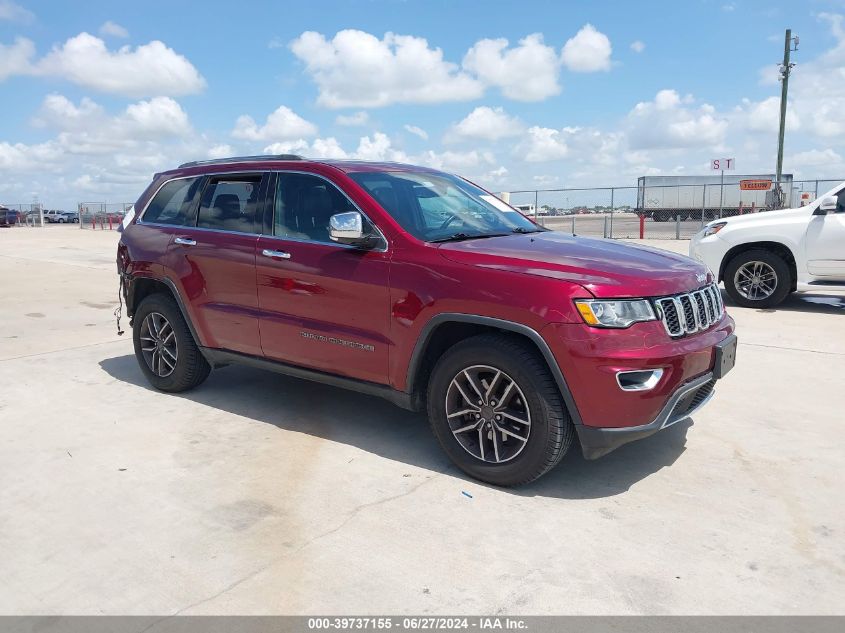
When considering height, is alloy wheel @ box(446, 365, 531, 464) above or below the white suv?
below

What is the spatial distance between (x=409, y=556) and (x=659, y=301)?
1738 millimetres

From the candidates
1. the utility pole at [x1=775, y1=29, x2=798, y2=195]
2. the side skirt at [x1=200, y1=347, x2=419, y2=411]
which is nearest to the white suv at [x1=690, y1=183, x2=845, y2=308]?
the side skirt at [x1=200, y1=347, x2=419, y2=411]

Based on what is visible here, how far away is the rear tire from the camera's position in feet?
17.5

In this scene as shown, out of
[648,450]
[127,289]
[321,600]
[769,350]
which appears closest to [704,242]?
[769,350]

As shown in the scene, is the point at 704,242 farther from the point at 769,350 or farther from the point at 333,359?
the point at 333,359

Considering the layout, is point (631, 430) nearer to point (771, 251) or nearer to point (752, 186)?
point (771, 251)

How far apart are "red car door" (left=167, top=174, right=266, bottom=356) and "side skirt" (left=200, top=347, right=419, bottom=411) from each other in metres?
0.06

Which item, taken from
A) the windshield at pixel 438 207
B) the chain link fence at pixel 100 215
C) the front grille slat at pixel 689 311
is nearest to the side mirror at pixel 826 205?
the windshield at pixel 438 207

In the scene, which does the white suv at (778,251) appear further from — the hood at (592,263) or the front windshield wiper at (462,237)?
the front windshield wiper at (462,237)

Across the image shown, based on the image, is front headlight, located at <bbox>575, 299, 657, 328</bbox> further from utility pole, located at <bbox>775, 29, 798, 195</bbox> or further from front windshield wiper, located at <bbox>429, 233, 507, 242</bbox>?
utility pole, located at <bbox>775, 29, 798, 195</bbox>

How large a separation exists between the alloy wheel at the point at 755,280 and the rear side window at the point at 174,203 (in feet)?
23.0

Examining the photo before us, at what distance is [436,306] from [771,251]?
685 cm

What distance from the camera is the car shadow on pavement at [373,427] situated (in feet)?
12.8

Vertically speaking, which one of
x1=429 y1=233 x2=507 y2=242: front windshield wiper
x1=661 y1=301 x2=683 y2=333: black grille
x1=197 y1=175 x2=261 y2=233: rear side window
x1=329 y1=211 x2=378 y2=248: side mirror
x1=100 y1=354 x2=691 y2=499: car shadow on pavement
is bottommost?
x1=100 y1=354 x2=691 y2=499: car shadow on pavement
